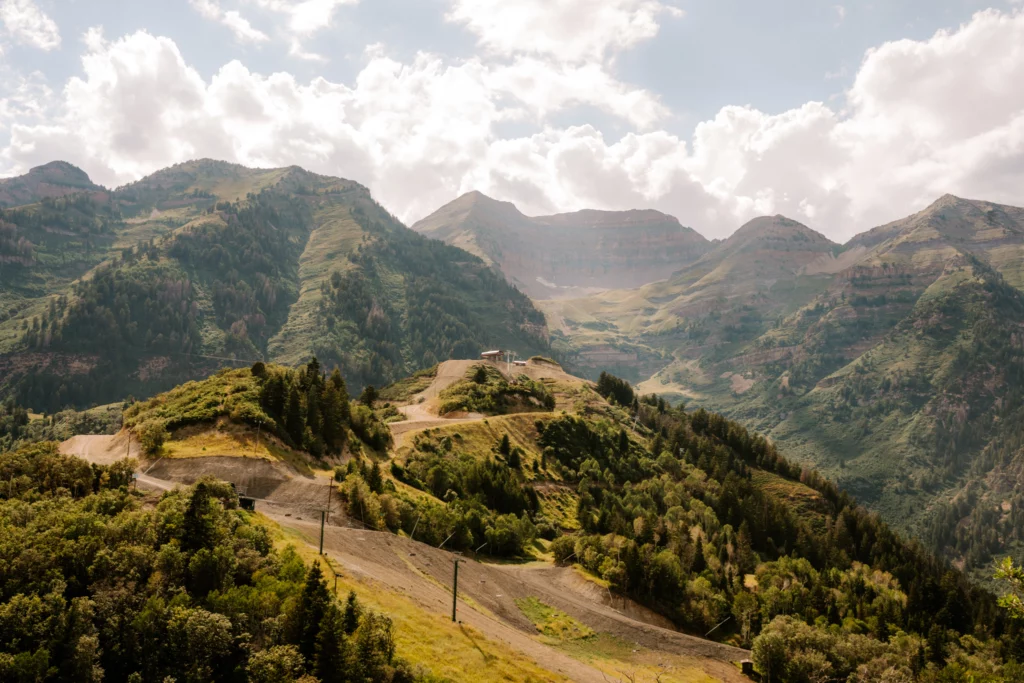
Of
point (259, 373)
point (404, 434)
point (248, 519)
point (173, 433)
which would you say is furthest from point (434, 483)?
point (248, 519)

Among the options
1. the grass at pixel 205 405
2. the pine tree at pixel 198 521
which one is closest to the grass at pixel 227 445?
the grass at pixel 205 405

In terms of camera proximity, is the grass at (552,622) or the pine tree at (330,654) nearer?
the pine tree at (330,654)

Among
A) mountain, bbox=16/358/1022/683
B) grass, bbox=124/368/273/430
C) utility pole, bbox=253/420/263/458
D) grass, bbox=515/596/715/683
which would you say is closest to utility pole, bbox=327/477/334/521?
mountain, bbox=16/358/1022/683

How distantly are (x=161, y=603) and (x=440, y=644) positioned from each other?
16.8 m

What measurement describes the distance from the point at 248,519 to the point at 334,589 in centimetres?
984

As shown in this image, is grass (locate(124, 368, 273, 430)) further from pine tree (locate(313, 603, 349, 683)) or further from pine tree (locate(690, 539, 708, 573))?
pine tree (locate(690, 539, 708, 573))

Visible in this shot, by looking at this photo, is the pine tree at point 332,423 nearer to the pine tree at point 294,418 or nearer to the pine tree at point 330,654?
the pine tree at point 294,418

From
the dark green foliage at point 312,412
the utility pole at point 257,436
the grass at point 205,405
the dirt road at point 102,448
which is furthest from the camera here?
the dark green foliage at point 312,412

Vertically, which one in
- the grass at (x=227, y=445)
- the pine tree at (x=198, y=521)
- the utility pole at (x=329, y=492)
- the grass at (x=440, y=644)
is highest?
the grass at (x=227, y=445)

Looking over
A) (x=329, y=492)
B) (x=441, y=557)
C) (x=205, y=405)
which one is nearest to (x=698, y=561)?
(x=441, y=557)

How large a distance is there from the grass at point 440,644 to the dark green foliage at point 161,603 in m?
3.09

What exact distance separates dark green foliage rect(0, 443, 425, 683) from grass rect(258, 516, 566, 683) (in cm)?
309

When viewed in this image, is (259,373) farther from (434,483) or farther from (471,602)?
(471,602)

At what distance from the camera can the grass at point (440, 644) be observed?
39.2m
